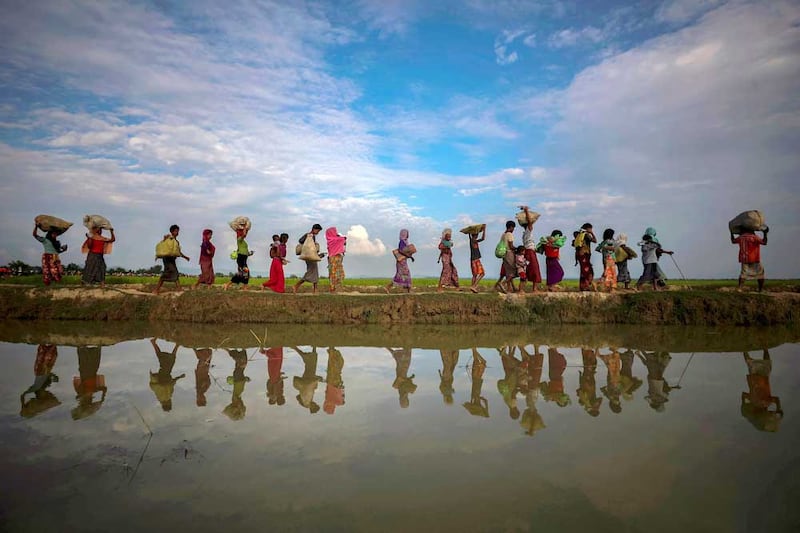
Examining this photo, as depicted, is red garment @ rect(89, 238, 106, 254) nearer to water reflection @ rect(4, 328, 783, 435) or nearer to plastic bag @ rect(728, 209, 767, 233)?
water reflection @ rect(4, 328, 783, 435)

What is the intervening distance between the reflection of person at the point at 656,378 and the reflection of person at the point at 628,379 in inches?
5.2

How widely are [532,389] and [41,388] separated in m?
5.19

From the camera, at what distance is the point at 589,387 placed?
15.7ft

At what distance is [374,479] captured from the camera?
258cm

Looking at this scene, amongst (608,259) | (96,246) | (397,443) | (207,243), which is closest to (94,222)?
(96,246)

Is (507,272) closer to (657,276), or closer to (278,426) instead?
(657,276)

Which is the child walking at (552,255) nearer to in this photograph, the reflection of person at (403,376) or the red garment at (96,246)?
the reflection of person at (403,376)

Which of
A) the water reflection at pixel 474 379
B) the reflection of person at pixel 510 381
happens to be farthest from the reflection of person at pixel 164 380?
the reflection of person at pixel 510 381

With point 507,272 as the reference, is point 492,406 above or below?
below

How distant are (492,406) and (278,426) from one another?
194 centimetres

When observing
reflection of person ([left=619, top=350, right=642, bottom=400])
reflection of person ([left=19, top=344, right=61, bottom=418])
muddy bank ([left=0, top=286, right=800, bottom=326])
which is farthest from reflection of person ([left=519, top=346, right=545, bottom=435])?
reflection of person ([left=19, top=344, right=61, bottom=418])

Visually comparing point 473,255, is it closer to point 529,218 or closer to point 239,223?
point 529,218

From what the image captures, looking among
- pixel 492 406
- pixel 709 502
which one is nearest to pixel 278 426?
pixel 492 406

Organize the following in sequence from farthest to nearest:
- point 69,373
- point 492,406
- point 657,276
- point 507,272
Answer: point 657,276 < point 507,272 < point 69,373 < point 492,406
